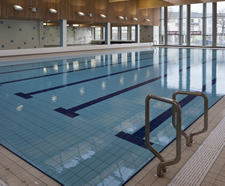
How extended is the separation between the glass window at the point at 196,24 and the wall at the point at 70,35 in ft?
32.8

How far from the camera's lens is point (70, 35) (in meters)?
21.7

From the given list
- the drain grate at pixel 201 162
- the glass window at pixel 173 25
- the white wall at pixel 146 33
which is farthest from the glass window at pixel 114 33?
the drain grate at pixel 201 162

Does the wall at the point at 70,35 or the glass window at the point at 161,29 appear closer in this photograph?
the wall at the point at 70,35

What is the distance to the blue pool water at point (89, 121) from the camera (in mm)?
2418

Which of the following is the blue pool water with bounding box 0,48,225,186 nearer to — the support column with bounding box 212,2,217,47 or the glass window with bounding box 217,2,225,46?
the support column with bounding box 212,2,217,47

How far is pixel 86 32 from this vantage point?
23.7 metres

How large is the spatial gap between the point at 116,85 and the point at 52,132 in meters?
3.11

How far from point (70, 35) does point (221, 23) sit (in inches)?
521

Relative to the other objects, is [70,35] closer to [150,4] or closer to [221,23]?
[150,4]

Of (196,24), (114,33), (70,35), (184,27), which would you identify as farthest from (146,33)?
(70,35)

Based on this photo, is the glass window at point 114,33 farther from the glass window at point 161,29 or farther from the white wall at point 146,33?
the glass window at point 161,29

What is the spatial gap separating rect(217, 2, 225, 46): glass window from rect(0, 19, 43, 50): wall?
14.8 meters

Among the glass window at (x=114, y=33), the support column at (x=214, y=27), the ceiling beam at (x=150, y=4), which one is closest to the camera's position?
the ceiling beam at (x=150, y=4)

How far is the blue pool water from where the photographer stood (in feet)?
7.93
